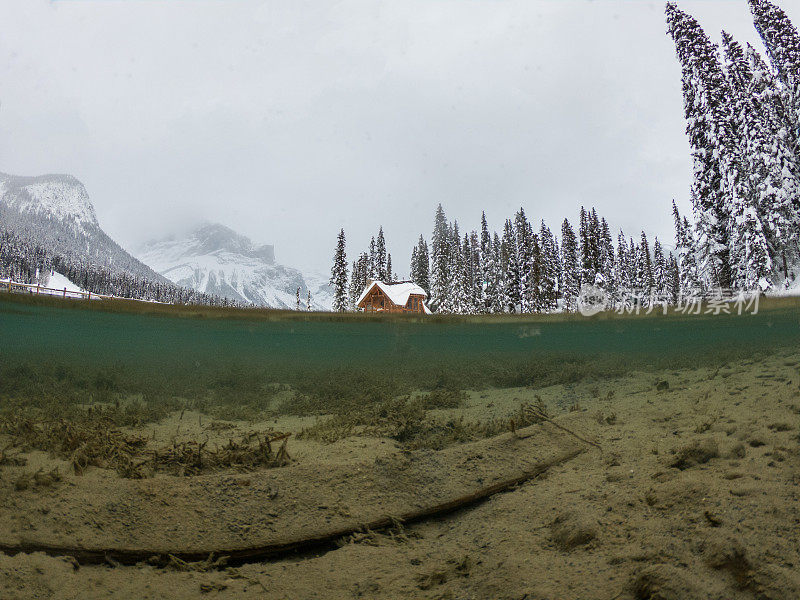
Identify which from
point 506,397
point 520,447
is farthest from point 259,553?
point 506,397

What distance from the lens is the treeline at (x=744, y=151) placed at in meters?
14.8

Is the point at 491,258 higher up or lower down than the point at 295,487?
higher up

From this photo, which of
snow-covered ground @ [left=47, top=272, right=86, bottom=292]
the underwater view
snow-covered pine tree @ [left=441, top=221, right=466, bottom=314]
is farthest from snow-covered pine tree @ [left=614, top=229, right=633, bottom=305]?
snow-covered ground @ [left=47, top=272, right=86, bottom=292]

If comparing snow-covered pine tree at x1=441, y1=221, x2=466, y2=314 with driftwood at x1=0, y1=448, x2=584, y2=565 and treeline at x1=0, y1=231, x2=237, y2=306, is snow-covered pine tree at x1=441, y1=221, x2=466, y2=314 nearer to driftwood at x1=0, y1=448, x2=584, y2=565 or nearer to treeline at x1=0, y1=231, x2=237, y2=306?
driftwood at x1=0, y1=448, x2=584, y2=565

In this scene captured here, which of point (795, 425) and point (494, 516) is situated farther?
point (795, 425)

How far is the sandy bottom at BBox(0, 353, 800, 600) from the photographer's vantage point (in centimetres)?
189

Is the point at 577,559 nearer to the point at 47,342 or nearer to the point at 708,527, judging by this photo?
the point at 708,527

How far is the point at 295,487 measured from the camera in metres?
2.84

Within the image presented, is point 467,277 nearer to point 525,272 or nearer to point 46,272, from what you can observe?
point 525,272

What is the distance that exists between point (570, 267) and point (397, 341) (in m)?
45.5

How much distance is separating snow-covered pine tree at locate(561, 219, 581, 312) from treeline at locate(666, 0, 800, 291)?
87.6 feet

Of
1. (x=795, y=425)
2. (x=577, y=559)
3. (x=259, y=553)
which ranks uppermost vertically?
(x=795, y=425)

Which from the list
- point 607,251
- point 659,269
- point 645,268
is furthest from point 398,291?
point 659,269

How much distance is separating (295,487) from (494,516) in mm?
1571
